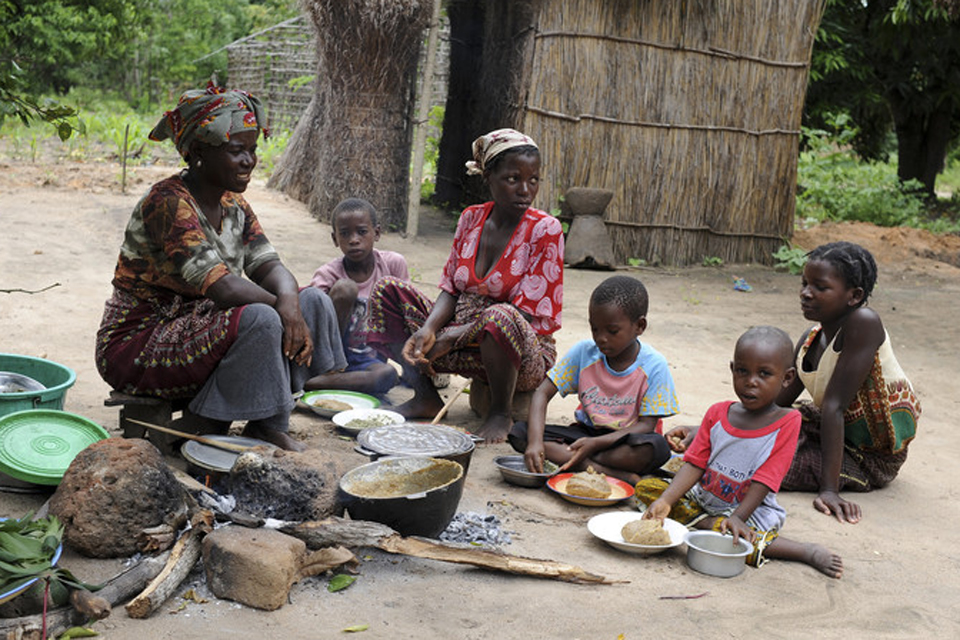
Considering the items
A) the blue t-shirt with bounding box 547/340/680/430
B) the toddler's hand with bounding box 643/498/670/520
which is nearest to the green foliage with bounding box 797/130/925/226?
the blue t-shirt with bounding box 547/340/680/430

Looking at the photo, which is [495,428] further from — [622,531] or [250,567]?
[250,567]

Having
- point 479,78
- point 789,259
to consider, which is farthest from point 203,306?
point 479,78

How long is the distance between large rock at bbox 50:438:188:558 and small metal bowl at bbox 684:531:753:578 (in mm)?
1538

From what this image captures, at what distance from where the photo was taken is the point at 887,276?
903 centimetres

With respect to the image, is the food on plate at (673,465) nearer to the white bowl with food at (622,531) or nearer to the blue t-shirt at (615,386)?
the blue t-shirt at (615,386)

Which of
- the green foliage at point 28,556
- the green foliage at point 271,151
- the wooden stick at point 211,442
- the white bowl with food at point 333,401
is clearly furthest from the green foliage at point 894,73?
the green foliage at point 28,556

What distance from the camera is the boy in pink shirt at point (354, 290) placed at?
445cm

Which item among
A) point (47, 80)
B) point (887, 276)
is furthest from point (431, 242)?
point (47, 80)

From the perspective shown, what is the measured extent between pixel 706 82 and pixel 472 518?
6771mm

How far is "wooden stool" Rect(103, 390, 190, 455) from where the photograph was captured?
338 cm

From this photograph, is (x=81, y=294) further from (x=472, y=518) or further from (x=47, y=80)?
(x=47, y=80)

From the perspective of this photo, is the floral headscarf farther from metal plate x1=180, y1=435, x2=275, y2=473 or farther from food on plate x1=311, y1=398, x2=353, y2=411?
food on plate x1=311, y1=398, x2=353, y2=411

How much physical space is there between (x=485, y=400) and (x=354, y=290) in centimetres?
83

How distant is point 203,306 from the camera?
337 cm
